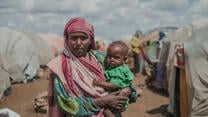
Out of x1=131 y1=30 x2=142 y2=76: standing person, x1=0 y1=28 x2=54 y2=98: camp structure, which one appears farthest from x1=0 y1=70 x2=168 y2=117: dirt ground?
x1=131 y1=30 x2=142 y2=76: standing person

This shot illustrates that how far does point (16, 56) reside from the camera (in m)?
13.0

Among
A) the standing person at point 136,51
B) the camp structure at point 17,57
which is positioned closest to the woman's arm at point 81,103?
the camp structure at point 17,57

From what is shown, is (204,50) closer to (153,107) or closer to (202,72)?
(202,72)

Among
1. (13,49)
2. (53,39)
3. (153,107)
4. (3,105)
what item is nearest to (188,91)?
(153,107)

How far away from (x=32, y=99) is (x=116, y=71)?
7194 millimetres

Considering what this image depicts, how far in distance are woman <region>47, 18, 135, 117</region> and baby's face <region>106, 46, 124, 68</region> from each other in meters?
0.12

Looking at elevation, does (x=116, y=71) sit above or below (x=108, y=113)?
above

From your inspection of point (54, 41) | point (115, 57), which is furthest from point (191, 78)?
point (54, 41)

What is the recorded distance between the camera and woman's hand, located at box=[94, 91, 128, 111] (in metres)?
2.27

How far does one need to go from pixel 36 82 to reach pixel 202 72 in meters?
8.20

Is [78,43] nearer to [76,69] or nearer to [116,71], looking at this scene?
[76,69]

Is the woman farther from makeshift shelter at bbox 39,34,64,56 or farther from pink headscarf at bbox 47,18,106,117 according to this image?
makeshift shelter at bbox 39,34,64,56

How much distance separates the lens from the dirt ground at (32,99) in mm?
7938

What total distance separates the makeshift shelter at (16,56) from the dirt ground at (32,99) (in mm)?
795
